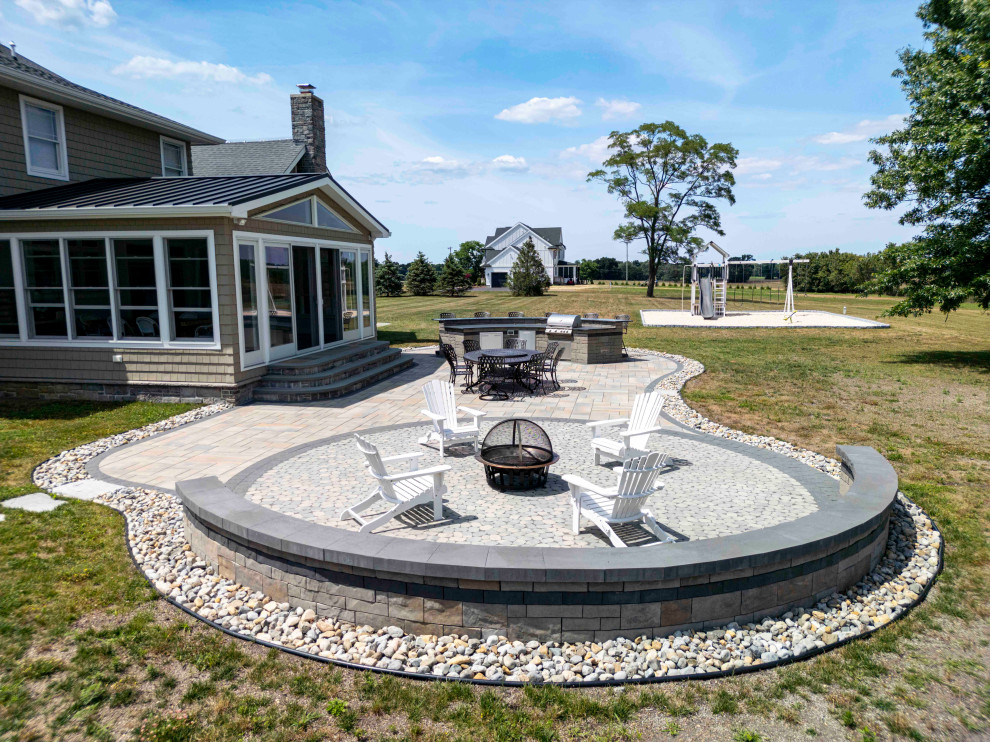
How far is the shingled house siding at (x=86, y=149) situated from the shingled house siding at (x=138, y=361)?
2249 mm

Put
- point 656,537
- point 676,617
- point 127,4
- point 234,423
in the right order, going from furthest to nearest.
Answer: point 127,4 → point 234,423 → point 656,537 → point 676,617

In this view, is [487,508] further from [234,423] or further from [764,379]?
[764,379]

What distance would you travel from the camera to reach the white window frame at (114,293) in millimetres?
10414

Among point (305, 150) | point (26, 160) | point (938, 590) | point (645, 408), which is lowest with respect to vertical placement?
point (938, 590)

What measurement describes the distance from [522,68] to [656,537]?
14.8m

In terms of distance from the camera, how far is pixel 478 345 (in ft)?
51.7

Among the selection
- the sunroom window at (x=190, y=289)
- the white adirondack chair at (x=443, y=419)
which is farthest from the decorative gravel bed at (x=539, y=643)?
the sunroom window at (x=190, y=289)

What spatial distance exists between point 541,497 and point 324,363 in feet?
22.7

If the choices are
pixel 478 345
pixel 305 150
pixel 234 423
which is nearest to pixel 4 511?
pixel 234 423

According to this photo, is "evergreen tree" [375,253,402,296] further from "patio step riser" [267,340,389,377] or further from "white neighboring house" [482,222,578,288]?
"patio step riser" [267,340,389,377]

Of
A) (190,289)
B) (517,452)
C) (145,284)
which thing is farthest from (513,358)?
(145,284)

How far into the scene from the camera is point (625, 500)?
4.98 m

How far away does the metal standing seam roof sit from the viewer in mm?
10516

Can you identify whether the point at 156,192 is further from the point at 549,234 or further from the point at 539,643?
the point at 549,234
